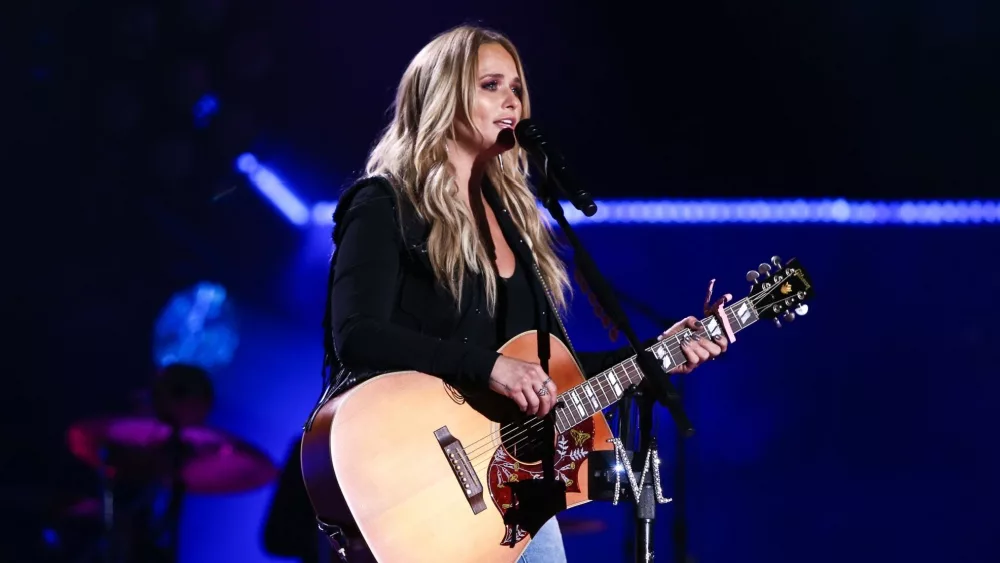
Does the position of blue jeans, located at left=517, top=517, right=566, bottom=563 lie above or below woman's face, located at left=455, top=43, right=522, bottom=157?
below

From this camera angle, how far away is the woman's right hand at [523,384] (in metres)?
2.26

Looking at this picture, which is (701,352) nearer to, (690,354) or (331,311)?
(690,354)

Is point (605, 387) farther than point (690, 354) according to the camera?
No

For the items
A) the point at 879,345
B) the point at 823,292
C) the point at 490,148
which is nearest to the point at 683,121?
the point at 823,292

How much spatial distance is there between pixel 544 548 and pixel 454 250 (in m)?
0.83

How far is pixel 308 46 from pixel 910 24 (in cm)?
334

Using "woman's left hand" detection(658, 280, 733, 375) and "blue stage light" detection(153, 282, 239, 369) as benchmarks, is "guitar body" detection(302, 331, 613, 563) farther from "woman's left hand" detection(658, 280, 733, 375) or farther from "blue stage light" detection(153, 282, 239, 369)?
"blue stage light" detection(153, 282, 239, 369)

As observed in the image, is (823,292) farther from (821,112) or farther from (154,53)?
(154,53)

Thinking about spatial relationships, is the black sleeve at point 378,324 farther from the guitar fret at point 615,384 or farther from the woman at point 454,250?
the guitar fret at point 615,384

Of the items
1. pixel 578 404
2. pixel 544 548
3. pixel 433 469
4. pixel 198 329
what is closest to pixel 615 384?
pixel 578 404

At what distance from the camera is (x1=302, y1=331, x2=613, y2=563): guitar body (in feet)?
7.04

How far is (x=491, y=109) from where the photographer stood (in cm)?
282

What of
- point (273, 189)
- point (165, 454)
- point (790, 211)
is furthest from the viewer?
point (790, 211)

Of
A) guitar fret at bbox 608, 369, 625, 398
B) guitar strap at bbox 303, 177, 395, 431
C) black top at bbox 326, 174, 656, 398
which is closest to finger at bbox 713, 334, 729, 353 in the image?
black top at bbox 326, 174, 656, 398
